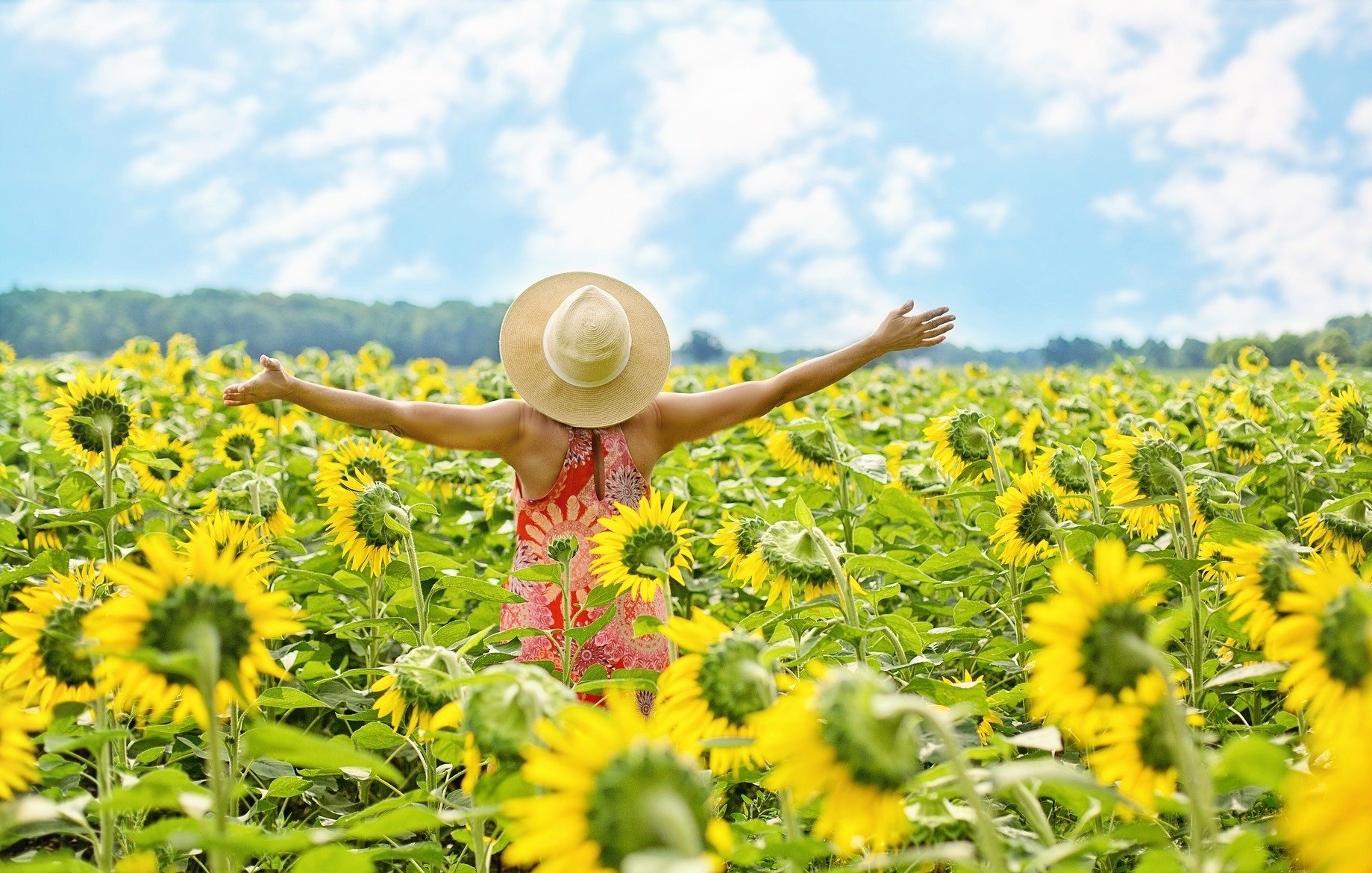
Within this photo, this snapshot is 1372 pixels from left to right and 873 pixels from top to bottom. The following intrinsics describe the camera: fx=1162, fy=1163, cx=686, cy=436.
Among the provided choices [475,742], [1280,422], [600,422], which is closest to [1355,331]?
[1280,422]

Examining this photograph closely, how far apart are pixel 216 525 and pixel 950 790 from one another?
5.84 ft

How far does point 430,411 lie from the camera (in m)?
3.17

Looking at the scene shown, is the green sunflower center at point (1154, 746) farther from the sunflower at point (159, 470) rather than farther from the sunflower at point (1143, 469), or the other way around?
the sunflower at point (159, 470)

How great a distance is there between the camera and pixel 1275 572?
1.67 meters

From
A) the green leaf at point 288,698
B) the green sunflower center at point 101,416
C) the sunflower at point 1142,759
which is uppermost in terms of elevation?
the green sunflower center at point 101,416

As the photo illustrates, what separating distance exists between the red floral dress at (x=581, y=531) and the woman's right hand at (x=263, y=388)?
74 centimetres

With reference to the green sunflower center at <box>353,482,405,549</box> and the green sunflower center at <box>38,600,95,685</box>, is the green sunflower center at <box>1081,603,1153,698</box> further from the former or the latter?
the green sunflower center at <box>353,482,405,549</box>

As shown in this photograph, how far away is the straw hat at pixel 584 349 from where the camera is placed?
122 inches

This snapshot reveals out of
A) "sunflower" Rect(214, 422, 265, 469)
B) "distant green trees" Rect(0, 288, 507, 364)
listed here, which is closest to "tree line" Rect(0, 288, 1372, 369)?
"distant green trees" Rect(0, 288, 507, 364)

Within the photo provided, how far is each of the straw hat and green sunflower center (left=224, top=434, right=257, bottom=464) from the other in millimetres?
1762

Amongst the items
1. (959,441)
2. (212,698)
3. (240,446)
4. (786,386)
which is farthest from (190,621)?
(240,446)

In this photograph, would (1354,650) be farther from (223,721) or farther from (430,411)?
(223,721)

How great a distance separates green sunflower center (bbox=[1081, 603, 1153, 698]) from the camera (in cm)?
125

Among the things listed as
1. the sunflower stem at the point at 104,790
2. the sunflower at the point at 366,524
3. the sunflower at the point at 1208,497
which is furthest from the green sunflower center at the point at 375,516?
the sunflower at the point at 1208,497
